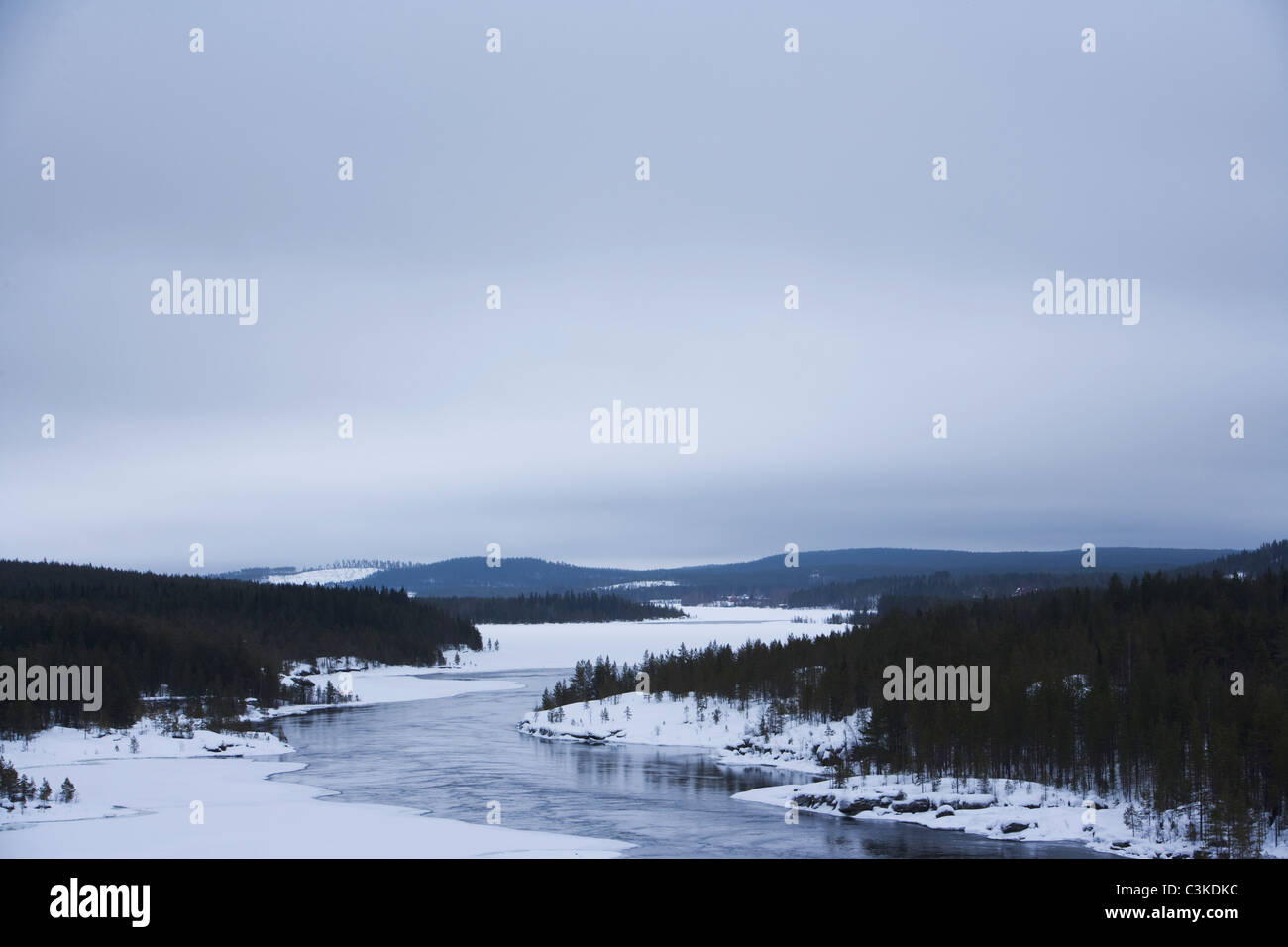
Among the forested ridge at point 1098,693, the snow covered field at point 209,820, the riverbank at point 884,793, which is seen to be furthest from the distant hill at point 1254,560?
the snow covered field at point 209,820

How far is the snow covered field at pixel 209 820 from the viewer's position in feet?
101

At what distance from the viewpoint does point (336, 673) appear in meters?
122

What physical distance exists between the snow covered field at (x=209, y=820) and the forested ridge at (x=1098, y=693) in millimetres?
19124

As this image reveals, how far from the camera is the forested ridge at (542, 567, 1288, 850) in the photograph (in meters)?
35.8

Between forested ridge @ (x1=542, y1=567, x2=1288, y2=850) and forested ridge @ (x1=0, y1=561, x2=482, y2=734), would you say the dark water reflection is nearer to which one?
forested ridge @ (x1=542, y1=567, x2=1288, y2=850)

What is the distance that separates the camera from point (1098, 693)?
43.6m

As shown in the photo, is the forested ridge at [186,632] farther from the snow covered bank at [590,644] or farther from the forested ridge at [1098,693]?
the forested ridge at [1098,693]

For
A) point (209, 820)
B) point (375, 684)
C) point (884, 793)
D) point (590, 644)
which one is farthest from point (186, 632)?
point (884, 793)

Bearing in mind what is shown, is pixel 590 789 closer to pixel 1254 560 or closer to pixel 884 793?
pixel 884 793
